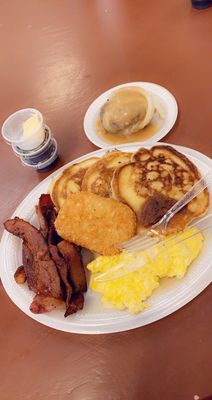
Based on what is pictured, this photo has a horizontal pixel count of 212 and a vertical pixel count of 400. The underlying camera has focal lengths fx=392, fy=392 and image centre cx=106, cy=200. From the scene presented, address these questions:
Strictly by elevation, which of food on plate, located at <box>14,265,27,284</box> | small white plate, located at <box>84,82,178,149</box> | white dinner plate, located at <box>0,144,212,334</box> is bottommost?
white dinner plate, located at <box>0,144,212,334</box>

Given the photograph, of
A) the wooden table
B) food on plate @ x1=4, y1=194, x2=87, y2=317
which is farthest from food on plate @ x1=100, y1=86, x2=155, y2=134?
food on plate @ x1=4, y1=194, x2=87, y2=317

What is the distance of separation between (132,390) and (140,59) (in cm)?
166

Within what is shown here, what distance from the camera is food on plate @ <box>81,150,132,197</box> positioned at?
1.46 m

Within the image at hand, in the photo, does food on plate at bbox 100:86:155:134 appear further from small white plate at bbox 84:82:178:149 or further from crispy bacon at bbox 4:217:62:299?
crispy bacon at bbox 4:217:62:299

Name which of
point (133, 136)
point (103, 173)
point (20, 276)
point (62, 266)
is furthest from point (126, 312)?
point (133, 136)

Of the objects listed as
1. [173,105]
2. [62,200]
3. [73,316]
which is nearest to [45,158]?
[62,200]

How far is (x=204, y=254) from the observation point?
123 centimetres

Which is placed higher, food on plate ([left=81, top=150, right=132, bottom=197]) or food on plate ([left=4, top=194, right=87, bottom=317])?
food on plate ([left=81, top=150, right=132, bottom=197])

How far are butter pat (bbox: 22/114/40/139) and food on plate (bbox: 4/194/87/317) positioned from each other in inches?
18.1

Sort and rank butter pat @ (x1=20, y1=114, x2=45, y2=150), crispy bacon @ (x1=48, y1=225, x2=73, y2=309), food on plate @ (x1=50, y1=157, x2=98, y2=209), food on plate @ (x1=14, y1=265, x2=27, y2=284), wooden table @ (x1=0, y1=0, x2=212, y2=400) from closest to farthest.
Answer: wooden table @ (x1=0, y1=0, x2=212, y2=400), crispy bacon @ (x1=48, y1=225, x2=73, y2=309), food on plate @ (x1=14, y1=265, x2=27, y2=284), food on plate @ (x1=50, y1=157, x2=98, y2=209), butter pat @ (x1=20, y1=114, x2=45, y2=150)

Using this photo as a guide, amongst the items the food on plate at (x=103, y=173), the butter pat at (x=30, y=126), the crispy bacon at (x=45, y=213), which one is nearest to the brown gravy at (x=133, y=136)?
the food on plate at (x=103, y=173)

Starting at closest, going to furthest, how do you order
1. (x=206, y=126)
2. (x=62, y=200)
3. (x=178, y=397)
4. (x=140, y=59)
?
1. (x=178, y=397)
2. (x=62, y=200)
3. (x=206, y=126)
4. (x=140, y=59)

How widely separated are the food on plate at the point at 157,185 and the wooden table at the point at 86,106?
224mm

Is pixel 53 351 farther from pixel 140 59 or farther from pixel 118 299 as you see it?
pixel 140 59
